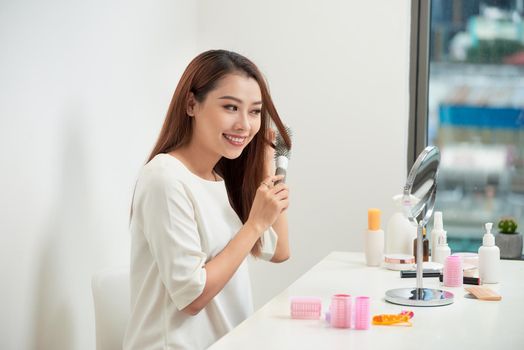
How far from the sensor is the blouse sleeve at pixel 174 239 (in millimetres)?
1709

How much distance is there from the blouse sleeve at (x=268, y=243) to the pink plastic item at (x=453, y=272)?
466mm

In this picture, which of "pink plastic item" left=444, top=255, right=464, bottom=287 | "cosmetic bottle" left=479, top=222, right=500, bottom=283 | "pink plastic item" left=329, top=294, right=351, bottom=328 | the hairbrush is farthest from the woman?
"cosmetic bottle" left=479, top=222, right=500, bottom=283

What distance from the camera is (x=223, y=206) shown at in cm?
196

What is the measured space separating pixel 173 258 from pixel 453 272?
30.9 inches

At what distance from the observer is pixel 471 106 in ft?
10.5

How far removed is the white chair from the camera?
2016mm

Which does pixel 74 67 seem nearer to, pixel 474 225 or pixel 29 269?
pixel 29 269

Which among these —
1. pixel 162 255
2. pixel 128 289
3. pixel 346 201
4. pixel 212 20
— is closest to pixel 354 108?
pixel 346 201

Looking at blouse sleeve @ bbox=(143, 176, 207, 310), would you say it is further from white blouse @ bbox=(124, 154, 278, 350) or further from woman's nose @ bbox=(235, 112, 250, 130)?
woman's nose @ bbox=(235, 112, 250, 130)

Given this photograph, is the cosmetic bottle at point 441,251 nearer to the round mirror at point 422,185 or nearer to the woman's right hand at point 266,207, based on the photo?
the round mirror at point 422,185

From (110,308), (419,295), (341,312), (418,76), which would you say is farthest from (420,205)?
(418,76)

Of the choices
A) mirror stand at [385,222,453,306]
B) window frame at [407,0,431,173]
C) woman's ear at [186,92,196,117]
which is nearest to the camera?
mirror stand at [385,222,453,306]

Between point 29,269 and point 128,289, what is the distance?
0.90 feet

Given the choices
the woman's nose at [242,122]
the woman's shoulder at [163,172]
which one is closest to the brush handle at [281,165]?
the woman's nose at [242,122]
